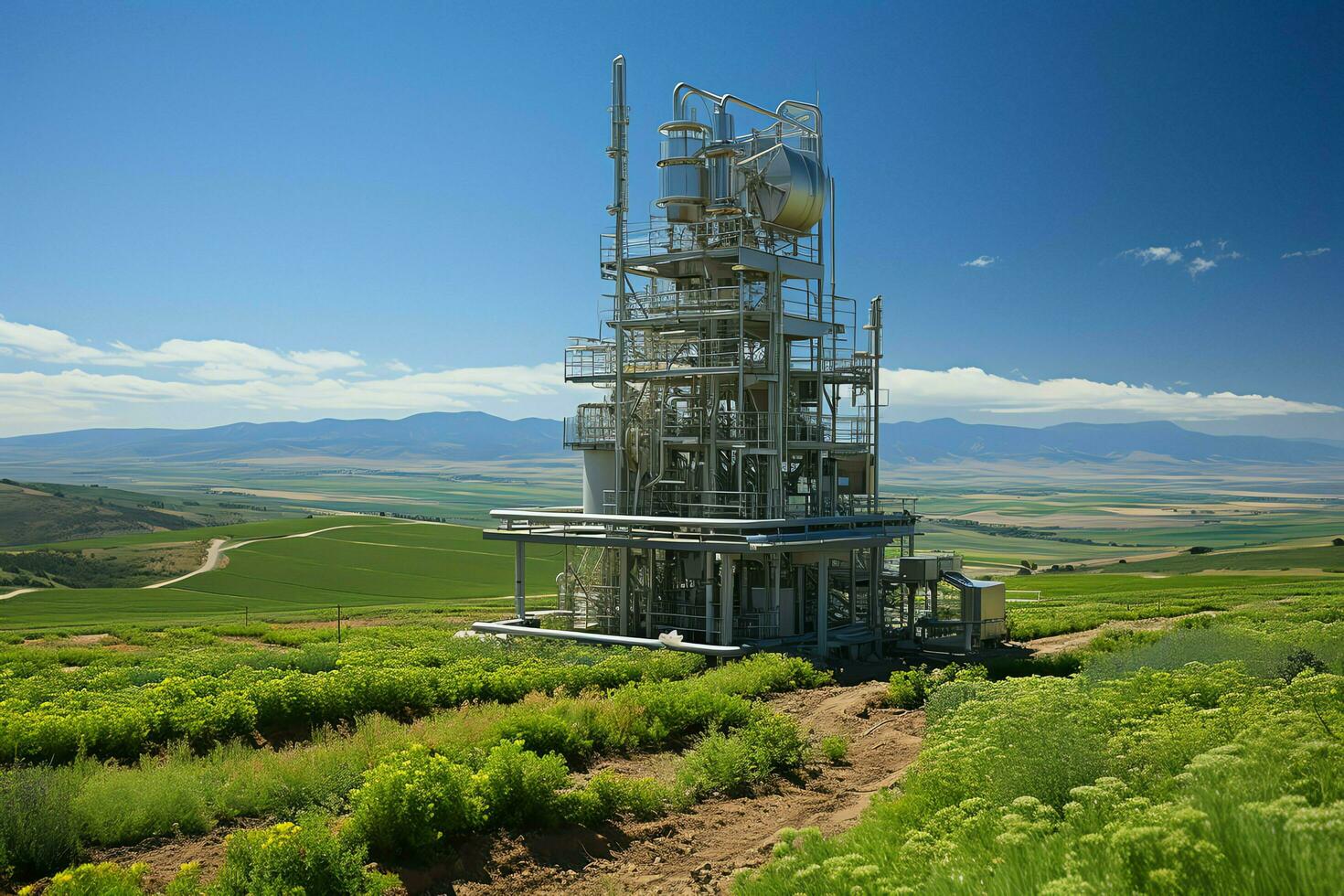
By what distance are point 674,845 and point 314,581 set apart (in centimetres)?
6545

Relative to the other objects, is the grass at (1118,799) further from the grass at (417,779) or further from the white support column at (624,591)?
the white support column at (624,591)

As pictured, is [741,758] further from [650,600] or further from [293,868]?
[650,600]

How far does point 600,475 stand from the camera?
33.1 meters

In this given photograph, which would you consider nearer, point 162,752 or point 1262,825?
point 1262,825

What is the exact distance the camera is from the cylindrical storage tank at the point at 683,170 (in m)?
32.7

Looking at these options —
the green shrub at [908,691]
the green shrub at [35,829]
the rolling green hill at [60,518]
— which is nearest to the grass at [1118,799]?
the green shrub at [908,691]

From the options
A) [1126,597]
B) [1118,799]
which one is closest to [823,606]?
[1118,799]

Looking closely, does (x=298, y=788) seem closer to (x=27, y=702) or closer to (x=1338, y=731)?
(x=27, y=702)

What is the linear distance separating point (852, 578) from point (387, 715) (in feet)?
59.0

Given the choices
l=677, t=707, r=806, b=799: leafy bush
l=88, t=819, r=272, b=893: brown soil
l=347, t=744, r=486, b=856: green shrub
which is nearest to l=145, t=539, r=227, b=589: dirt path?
l=88, t=819, r=272, b=893: brown soil

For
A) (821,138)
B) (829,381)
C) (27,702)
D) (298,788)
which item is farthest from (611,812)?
(821,138)

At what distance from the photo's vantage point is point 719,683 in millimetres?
21391

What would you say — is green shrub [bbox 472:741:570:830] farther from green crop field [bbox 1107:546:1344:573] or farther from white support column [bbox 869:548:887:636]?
green crop field [bbox 1107:546:1344:573]

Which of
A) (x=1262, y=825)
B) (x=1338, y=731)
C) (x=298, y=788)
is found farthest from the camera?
(x=298, y=788)
